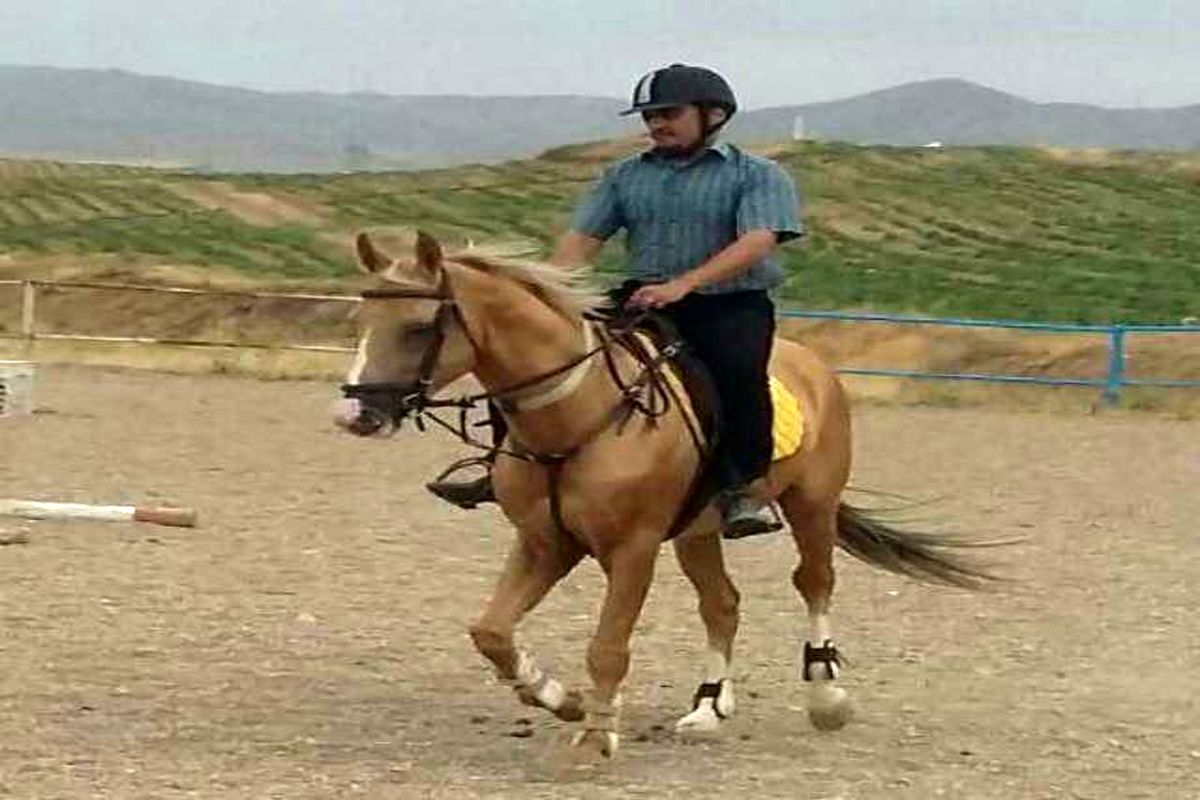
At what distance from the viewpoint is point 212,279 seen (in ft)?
113

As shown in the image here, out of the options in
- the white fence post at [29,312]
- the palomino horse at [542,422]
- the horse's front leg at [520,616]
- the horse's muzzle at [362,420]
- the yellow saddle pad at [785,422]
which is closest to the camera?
the horse's muzzle at [362,420]

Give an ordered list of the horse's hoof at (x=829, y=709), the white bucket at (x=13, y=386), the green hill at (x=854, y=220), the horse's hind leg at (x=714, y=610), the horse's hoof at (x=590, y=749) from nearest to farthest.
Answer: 1. the horse's hoof at (x=590, y=749)
2. the horse's hoof at (x=829, y=709)
3. the horse's hind leg at (x=714, y=610)
4. the white bucket at (x=13, y=386)
5. the green hill at (x=854, y=220)

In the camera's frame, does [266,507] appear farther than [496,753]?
Yes

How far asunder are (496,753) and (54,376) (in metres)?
19.0

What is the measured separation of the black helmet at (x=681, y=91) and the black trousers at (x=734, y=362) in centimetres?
60

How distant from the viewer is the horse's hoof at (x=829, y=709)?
25.0ft

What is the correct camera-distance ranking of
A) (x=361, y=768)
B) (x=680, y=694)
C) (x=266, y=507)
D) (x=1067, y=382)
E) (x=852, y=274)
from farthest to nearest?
(x=852, y=274), (x=1067, y=382), (x=266, y=507), (x=680, y=694), (x=361, y=768)

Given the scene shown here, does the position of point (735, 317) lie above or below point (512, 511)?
above

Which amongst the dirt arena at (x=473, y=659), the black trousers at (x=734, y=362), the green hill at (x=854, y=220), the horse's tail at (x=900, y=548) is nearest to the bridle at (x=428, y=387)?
the black trousers at (x=734, y=362)

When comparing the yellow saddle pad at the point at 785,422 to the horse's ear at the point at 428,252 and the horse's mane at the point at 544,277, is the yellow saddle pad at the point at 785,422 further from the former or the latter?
the horse's ear at the point at 428,252

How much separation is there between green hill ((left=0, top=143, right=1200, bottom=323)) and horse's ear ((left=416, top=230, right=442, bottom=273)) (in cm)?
2519

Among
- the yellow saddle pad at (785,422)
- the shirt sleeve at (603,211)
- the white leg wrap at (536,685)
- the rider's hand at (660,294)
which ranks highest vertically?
the shirt sleeve at (603,211)

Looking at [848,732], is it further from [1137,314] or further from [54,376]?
[1137,314]

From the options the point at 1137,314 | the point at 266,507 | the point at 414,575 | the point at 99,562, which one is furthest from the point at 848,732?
the point at 1137,314
